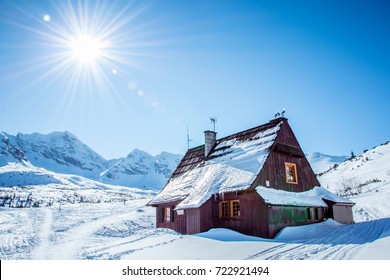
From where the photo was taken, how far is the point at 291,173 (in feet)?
70.6

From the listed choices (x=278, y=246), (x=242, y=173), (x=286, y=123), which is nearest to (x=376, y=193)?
(x=286, y=123)

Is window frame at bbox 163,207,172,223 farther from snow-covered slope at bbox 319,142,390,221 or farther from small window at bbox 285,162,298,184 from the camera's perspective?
snow-covered slope at bbox 319,142,390,221

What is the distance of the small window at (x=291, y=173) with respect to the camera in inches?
829

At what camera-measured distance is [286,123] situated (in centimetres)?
2225

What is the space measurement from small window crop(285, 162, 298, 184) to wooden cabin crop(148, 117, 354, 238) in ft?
0.15

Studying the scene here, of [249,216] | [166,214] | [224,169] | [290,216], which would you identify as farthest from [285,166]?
[166,214]

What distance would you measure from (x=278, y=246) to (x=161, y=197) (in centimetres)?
1368

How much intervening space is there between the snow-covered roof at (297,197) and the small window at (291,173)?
91cm

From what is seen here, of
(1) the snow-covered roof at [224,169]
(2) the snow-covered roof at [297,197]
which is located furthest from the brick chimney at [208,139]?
(2) the snow-covered roof at [297,197]

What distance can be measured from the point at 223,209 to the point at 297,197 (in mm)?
4696

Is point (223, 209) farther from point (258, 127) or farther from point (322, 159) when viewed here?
point (322, 159)

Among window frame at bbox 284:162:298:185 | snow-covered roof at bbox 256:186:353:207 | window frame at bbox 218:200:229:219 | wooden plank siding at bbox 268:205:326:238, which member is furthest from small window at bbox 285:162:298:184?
window frame at bbox 218:200:229:219

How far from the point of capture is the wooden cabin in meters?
18.2

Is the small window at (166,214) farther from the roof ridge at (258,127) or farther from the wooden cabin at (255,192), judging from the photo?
the roof ridge at (258,127)
